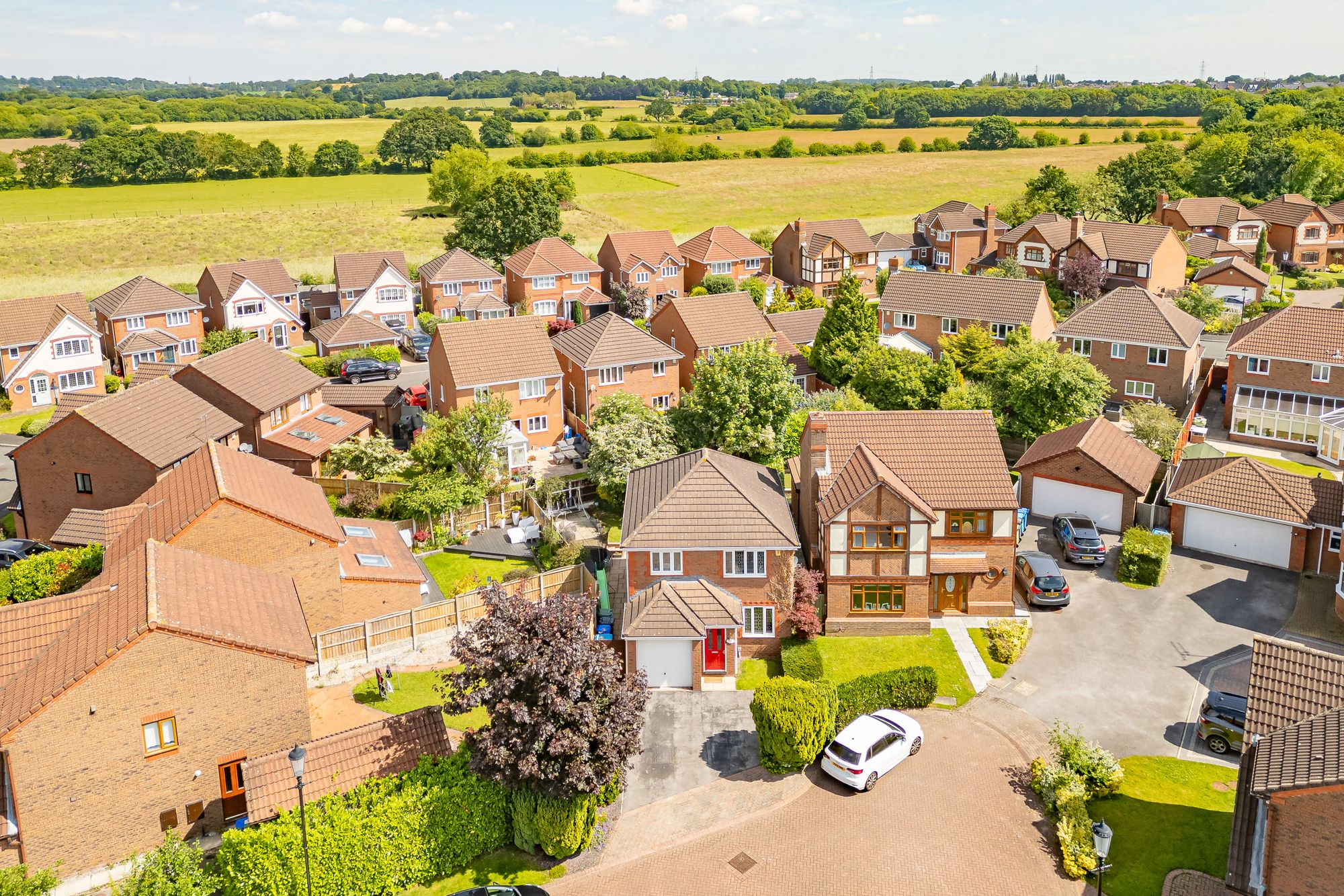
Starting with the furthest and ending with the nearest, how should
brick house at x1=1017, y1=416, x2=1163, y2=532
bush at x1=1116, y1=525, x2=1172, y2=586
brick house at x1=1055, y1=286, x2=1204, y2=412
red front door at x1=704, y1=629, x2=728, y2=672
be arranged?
brick house at x1=1055, y1=286, x2=1204, y2=412, brick house at x1=1017, y1=416, x2=1163, y2=532, bush at x1=1116, y1=525, x2=1172, y2=586, red front door at x1=704, y1=629, x2=728, y2=672

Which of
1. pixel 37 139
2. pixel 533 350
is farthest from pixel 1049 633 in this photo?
pixel 37 139

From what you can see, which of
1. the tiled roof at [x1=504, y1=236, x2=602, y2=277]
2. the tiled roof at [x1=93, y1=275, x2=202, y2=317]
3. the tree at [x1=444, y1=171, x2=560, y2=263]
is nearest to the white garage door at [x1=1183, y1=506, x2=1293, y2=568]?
the tiled roof at [x1=504, y1=236, x2=602, y2=277]

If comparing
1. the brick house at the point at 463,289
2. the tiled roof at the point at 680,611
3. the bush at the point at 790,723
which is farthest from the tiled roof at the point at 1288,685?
the brick house at the point at 463,289

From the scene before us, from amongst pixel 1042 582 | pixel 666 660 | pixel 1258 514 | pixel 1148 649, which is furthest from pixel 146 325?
pixel 1258 514

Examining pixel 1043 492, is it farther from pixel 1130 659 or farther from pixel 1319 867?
pixel 1319 867

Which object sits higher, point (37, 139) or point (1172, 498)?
point (37, 139)

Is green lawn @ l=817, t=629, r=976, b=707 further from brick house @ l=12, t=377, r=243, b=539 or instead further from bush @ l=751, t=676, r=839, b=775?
brick house @ l=12, t=377, r=243, b=539

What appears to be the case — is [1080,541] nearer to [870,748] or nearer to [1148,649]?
[1148,649]
